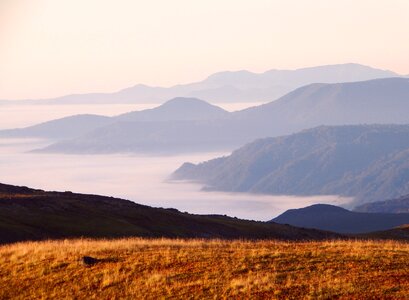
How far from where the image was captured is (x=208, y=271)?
3706 cm

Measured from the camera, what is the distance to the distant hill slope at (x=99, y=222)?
77.5 metres

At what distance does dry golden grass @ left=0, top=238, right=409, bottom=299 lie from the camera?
3316cm

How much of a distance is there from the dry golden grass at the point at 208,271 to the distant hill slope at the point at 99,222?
26.5 meters

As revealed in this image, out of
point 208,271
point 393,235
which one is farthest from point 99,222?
point 208,271

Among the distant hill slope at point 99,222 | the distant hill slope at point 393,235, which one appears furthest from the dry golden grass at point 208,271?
the distant hill slope at point 393,235

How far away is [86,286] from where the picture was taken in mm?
36812

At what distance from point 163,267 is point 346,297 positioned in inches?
396

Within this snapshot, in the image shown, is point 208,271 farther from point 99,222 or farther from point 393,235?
point 393,235

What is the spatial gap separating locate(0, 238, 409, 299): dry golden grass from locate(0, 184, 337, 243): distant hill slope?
2645cm

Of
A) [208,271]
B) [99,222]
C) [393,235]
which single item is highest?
[393,235]

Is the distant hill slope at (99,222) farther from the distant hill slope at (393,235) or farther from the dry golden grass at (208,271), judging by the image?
the dry golden grass at (208,271)

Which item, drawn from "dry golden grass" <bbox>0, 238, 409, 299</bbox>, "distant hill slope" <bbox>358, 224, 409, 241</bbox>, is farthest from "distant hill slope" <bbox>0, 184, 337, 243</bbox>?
"dry golden grass" <bbox>0, 238, 409, 299</bbox>

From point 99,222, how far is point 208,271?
169 feet

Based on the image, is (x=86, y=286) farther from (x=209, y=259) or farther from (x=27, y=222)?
(x=27, y=222)
